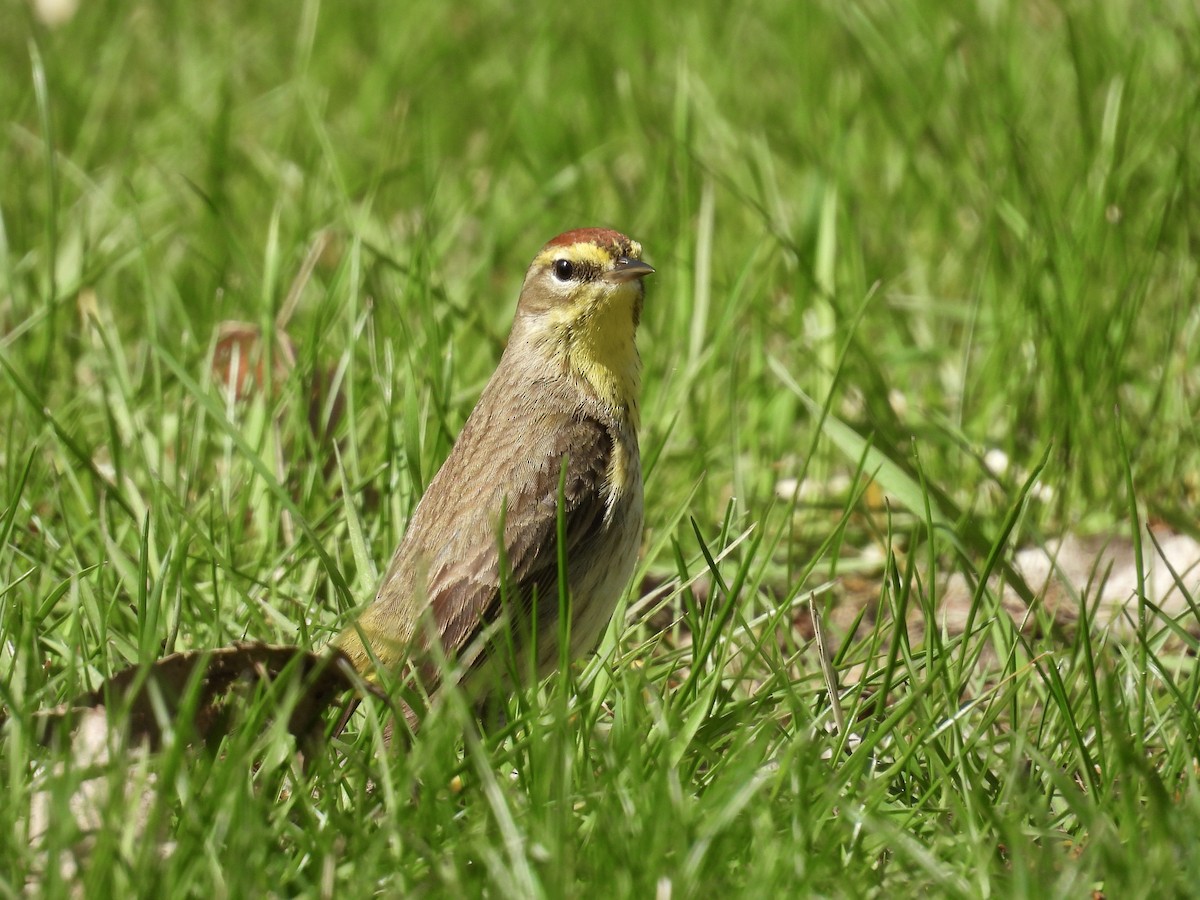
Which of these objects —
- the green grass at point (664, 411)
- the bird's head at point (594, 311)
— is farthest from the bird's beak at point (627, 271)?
the green grass at point (664, 411)

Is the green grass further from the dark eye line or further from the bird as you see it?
the dark eye line

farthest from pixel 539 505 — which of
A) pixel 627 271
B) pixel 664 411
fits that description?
pixel 664 411

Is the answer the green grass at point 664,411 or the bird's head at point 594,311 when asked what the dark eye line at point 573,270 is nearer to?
the bird's head at point 594,311

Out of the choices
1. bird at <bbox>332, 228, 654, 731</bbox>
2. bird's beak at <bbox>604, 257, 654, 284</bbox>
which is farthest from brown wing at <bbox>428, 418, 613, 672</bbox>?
bird's beak at <bbox>604, 257, 654, 284</bbox>

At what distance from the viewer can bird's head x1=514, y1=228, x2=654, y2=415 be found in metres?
4.22

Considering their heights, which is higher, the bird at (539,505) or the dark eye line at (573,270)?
the dark eye line at (573,270)

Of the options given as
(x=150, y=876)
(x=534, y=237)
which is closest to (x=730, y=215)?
(x=534, y=237)

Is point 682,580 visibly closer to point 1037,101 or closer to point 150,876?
point 150,876

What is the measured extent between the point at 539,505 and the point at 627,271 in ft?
2.51

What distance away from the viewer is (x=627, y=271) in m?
4.25

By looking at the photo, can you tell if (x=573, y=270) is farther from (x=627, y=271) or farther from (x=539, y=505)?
(x=539, y=505)

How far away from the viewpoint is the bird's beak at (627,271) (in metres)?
4.25

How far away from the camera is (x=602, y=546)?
390 cm

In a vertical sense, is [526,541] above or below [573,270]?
below
